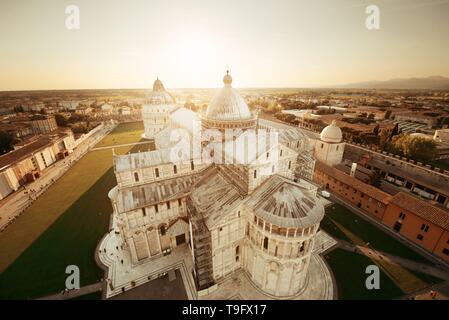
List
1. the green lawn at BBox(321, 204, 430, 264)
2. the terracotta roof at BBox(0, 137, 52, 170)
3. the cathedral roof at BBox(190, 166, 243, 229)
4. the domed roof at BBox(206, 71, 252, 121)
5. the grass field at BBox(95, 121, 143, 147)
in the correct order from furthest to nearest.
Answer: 1. the grass field at BBox(95, 121, 143, 147)
2. the terracotta roof at BBox(0, 137, 52, 170)
3. the domed roof at BBox(206, 71, 252, 121)
4. the green lawn at BBox(321, 204, 430, 264)
5. the cathedral roof at BBox(190, 166, 243, 229)

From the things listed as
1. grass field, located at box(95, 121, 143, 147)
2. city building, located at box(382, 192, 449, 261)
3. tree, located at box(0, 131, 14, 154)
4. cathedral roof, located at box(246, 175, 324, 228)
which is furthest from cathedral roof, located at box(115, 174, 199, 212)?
tree, located at box(0, 131, 14, 154)

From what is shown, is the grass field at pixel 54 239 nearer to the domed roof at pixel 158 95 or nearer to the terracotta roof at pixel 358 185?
the terracotta roof at pixel 358 185

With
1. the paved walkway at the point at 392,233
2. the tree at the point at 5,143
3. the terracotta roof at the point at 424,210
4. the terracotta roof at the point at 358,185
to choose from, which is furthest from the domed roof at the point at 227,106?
the tree at the point at 5,143

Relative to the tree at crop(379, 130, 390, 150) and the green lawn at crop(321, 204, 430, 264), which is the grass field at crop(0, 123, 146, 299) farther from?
the tree at crop(379, 130, 390, 150)
